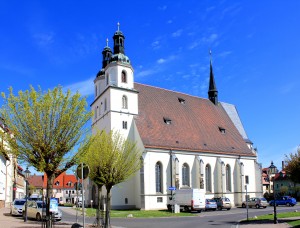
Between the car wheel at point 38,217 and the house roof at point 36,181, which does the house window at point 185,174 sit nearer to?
the car wheel at point 38,217

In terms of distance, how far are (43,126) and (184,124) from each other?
37.2 m

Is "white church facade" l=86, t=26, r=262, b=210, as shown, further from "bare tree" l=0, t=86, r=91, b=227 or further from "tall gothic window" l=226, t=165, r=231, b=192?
"bare tree" l=0, t=86, r=91, b=227

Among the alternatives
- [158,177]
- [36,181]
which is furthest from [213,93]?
[36,181]

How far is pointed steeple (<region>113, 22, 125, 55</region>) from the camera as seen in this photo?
48375 millimetres

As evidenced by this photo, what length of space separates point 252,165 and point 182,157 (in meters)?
15.9

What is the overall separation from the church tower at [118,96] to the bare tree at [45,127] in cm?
2773

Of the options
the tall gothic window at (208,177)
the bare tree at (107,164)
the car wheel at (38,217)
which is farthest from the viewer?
the tall gothic window at (208,177)

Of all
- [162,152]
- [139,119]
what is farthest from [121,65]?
[162,152]

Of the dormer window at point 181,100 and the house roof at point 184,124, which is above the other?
the dormer window at point 181,100

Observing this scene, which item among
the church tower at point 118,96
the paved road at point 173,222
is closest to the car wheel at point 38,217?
the paved road at point 173,222

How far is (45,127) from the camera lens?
17078mm

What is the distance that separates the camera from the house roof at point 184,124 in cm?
4789

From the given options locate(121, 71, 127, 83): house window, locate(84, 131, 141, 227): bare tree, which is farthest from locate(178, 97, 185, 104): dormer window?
locate(84, 131, 141, 227): bare tree

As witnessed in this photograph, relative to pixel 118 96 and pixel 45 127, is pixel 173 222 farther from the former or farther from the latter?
pixel 118 96
